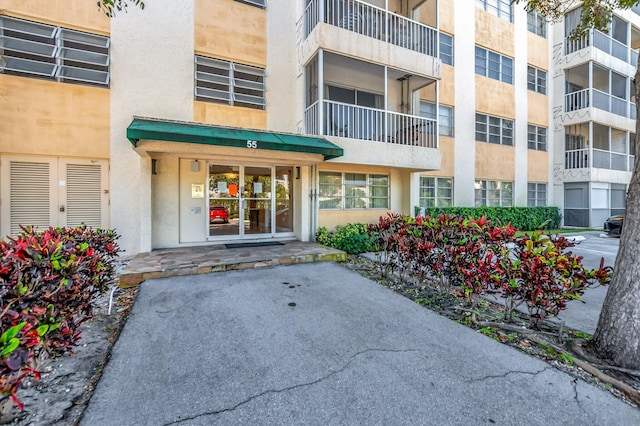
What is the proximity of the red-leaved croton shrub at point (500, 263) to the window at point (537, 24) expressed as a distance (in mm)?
18211

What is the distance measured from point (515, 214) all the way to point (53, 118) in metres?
18.4

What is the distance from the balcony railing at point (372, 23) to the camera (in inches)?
371

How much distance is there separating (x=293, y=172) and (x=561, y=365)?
8.81 m

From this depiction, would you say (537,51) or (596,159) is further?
(537,51)

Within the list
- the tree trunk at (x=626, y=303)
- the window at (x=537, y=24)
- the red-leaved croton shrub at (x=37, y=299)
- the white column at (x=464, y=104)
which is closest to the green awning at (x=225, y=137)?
the red-leaved croton shrub at (x=37, y=299)

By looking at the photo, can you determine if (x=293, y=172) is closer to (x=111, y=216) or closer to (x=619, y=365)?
(x=111, y=216)

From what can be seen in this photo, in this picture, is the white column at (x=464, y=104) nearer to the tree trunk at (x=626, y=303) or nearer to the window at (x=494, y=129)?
the window at (x=494, y=129)

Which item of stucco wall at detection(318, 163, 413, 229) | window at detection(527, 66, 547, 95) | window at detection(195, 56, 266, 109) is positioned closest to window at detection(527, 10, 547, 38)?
window at detection(527, 66, 547, 95)

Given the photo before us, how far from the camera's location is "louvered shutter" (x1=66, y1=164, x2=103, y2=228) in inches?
311

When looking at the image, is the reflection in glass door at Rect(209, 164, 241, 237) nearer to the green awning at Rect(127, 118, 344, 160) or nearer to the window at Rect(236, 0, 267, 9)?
the green awning at Rect(127, 118, 344, 160)

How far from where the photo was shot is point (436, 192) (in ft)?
45.8

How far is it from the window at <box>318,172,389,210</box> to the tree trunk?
825 cm

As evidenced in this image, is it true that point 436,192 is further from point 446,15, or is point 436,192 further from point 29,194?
point 29,194

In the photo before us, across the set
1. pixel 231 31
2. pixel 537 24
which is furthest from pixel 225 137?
pixel 537 24
